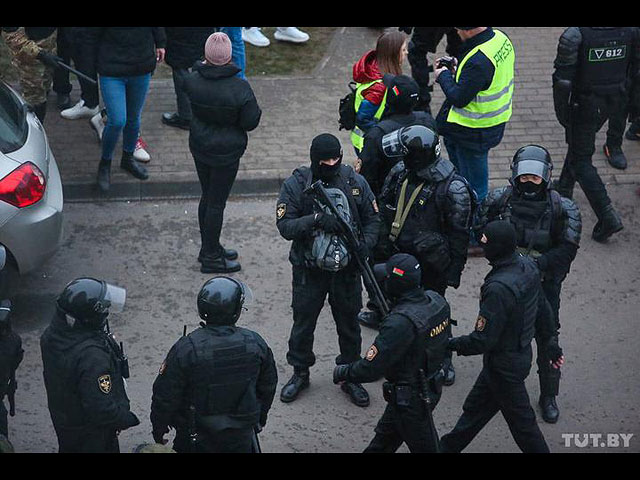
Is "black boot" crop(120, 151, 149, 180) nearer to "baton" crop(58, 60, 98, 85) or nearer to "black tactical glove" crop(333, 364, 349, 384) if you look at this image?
"baton" crop(58, 60, 98, 85)

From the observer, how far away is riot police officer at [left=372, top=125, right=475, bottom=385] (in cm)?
706

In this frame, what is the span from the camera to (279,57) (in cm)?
1195

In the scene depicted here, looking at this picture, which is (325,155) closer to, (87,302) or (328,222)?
(328,222)

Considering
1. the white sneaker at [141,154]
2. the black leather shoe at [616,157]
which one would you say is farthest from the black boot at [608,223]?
the white sneaker at [141,154]

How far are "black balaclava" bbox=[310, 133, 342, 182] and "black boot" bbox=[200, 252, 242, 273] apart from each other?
197 centimetres

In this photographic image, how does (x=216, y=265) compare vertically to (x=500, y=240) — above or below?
below

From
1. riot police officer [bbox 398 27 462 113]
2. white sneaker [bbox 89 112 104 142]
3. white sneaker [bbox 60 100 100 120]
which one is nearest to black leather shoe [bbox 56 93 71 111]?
white sneaker [bbox 60 100 100 120]

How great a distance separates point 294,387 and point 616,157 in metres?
4.44

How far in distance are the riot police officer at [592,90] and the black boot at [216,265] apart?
3015mm

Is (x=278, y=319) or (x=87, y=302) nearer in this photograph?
(x=87, y=302)

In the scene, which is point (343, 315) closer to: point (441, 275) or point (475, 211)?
point (441, 275)

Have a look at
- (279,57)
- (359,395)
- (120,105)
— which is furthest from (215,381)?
(279,57)

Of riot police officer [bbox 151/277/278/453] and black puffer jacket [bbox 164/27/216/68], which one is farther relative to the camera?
black puffer jacket [bbox 164/27/216/68]
